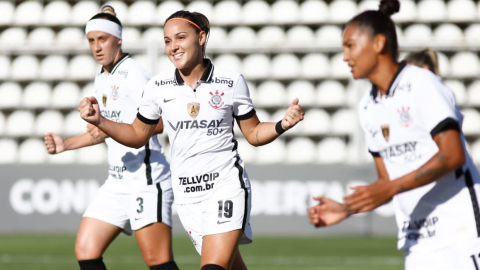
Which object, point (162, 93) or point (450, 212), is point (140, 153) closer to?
point (162, 93)

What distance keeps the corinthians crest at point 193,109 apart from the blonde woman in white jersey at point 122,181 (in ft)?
3.34

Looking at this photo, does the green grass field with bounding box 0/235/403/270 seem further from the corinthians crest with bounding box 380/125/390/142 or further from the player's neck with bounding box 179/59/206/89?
the corinthians crest with bounding box 380/125/390/142

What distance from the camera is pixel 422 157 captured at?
3621 millimetres

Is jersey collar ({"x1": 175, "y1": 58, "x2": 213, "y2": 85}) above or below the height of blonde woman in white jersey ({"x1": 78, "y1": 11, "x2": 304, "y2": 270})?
above

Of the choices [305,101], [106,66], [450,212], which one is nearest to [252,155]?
[305,101]

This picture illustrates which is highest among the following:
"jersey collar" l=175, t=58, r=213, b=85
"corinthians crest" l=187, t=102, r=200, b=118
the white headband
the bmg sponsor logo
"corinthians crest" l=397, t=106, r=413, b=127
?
the white headband

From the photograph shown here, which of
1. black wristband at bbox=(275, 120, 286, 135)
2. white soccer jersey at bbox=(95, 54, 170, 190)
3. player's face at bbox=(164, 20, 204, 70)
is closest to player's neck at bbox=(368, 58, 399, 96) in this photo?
black wristband at bbox=(275, 120, 286, 135)

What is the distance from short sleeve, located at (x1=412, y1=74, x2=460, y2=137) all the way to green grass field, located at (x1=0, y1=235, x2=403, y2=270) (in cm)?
532

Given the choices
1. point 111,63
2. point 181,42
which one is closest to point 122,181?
point 111,63

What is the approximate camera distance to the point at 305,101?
13.6 meters

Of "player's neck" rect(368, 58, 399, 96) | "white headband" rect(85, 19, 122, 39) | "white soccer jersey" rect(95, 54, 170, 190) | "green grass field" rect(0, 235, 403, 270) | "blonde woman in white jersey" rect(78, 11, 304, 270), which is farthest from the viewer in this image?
"green grass field" rect(0, 235, 403, 270)

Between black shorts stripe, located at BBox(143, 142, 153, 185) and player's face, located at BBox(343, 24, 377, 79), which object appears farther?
black shorts stripe, located at BBox(143, 142, 153, 185)

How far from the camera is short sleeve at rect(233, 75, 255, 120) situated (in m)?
4.82

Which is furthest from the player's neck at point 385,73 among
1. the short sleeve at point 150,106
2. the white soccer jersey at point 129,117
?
the white soccer jersey at point 129,117
